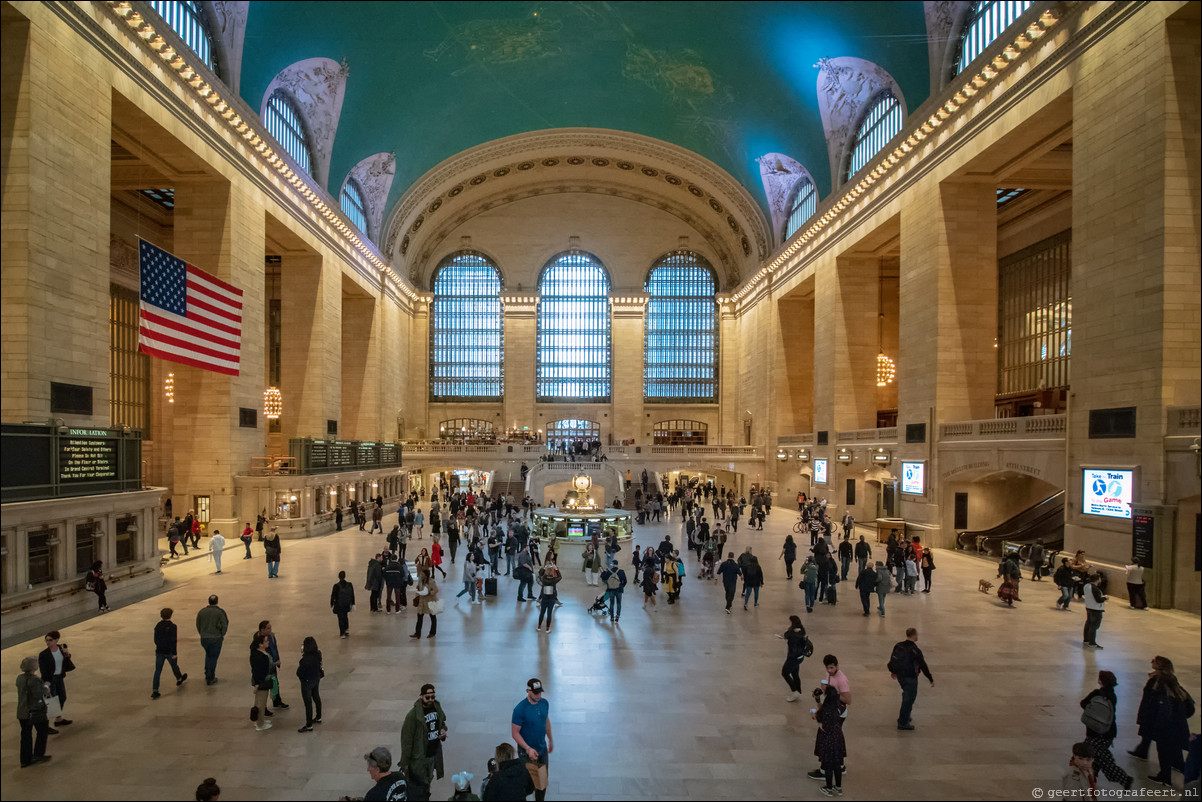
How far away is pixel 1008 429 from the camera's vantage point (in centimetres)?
1795

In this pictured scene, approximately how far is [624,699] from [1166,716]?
491cm

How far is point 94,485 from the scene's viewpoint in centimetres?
1231

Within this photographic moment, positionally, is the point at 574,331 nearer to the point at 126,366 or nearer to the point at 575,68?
the point at 575,68

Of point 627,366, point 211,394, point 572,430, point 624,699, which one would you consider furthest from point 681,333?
point 624,699

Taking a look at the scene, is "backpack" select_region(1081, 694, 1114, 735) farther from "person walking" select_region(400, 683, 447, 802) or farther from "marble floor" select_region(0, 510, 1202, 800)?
"person walking" select_region(400, 683, 447, 802)

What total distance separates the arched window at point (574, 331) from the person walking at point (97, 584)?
1386 inches

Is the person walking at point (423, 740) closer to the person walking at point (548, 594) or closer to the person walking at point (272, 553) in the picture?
the person walking at point (548, 594)

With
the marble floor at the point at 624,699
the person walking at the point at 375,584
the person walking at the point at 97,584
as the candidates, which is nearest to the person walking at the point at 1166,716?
the marble floor at the point at 624,699

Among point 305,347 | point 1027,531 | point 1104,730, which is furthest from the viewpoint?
point 305,347

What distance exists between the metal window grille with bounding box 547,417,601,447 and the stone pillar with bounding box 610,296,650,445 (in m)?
1.41

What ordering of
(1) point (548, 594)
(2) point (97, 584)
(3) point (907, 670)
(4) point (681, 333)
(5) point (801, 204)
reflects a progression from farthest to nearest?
1. (4) point (681, 333)
2. (5) point (801, 204)
3. (2) point (97, 584)
4. (1) point (548, 594)
5. (3) point (907, 670)

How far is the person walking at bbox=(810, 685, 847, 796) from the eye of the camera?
5719 millimetres

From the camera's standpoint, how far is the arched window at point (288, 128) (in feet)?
81.6

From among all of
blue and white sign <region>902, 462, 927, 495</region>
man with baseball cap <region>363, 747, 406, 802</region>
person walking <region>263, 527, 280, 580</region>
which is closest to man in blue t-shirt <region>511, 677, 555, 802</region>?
man with baseball cap <region>363, 747, 406, 802</region>
